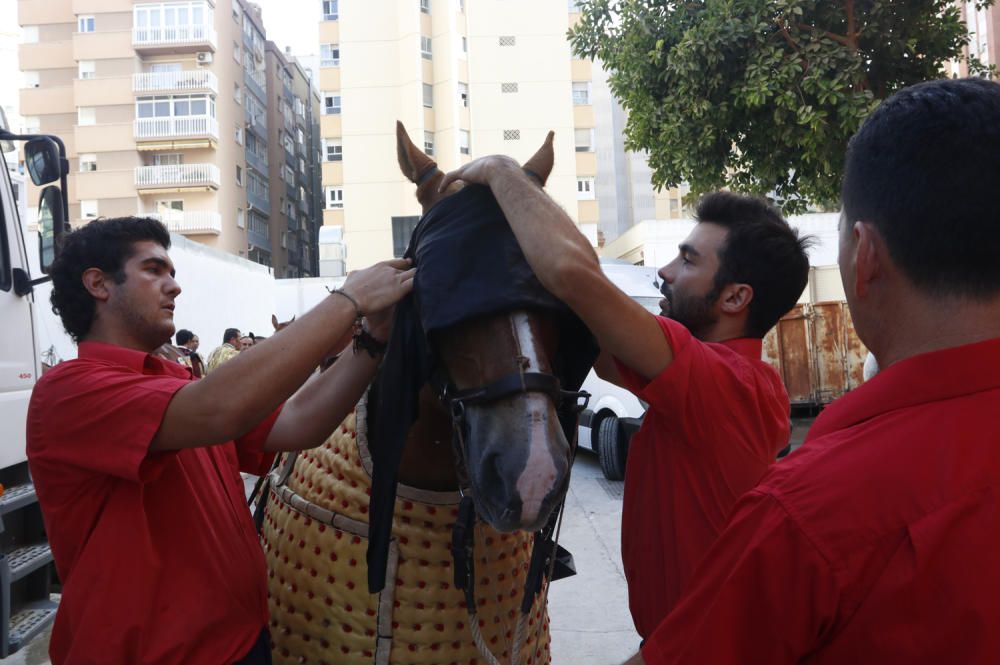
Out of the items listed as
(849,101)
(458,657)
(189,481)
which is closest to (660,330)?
(458,657)

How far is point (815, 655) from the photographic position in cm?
91

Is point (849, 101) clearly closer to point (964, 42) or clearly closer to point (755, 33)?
point (755, 33)

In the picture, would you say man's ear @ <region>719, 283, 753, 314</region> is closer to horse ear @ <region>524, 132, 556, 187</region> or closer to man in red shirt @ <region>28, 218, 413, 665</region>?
→ horse ear @ <region>524, 132, 556, 187</region>

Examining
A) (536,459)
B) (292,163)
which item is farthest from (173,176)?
(536,459)

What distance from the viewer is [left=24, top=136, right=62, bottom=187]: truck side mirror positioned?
14.4 ft

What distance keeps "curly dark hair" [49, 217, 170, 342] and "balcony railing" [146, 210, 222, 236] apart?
1386 inches

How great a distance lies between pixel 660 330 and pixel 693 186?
Result: 7837 mm

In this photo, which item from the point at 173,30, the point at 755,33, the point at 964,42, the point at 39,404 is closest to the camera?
the point at 39,404

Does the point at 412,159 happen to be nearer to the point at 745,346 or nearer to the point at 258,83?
the point at 745,346

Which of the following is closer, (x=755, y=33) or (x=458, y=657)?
(x=458, y=657)

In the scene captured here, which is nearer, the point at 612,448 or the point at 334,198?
the point at 612,448

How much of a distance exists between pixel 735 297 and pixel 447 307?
35.5 inches

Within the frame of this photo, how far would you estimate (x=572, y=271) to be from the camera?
1.53 m

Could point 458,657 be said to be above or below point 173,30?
below
